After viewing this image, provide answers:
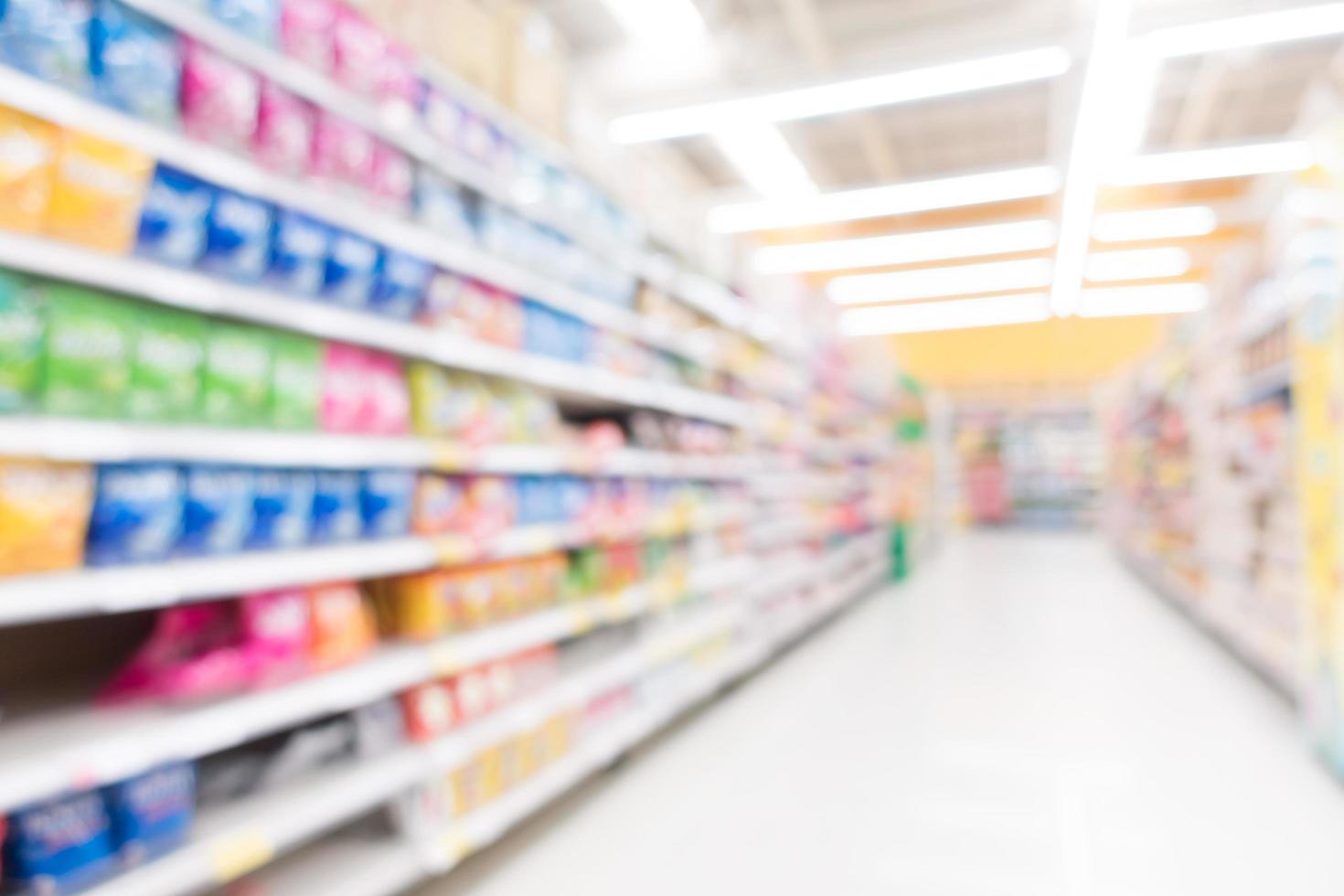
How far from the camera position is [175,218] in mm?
1444

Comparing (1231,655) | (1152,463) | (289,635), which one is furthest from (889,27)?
(289,635)

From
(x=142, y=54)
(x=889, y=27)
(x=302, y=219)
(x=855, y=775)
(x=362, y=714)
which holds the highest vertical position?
(x=889, y=27)

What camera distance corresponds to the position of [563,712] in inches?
104

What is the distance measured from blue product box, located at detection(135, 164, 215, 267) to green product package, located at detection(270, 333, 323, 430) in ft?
0.79

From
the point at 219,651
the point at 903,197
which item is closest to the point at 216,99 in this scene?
the point at 219,651

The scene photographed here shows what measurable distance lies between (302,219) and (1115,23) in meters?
3.69

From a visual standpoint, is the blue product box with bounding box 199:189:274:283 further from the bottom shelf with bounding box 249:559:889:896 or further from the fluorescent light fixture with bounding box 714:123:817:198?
the fluorescent light fixture with bounding box 714:123:817:198

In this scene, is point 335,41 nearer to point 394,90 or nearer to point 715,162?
point 394,90

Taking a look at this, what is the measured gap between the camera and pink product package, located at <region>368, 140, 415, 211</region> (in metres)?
1.95

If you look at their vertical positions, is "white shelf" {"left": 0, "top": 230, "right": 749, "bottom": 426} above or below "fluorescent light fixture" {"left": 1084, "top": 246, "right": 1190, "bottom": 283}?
below

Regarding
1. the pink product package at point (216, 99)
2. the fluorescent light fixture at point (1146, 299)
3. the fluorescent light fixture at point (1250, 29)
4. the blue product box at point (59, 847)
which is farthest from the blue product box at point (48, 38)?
the fluorescent light fixture at point (1146, 299)

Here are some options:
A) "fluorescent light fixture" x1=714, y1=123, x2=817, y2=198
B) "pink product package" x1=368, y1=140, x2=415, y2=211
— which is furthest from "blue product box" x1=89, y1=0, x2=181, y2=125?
"fluorescent light fixture" x1=714, y1=123, x2=817, y2=198

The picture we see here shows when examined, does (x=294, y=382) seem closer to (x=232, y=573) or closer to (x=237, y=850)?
(x=232, y=573)

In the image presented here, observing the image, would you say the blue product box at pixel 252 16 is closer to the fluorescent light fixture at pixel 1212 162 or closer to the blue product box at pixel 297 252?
the blue product box at pixel 297 252
